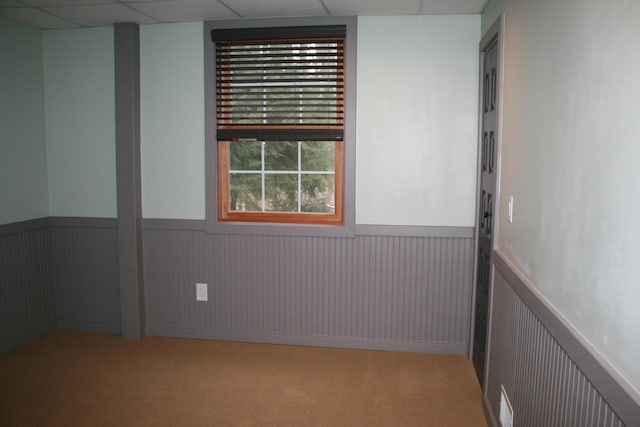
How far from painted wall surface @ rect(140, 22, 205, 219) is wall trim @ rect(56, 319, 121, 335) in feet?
3.34

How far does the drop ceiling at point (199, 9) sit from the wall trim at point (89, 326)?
2.38m

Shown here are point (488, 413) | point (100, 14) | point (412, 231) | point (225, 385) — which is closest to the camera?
point (488, 413)

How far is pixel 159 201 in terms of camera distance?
400 cm

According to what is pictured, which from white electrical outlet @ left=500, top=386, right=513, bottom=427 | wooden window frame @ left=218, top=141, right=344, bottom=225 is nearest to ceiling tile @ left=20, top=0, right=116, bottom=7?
wooden window frame @ left=218, top=141, right=344, bottom=225

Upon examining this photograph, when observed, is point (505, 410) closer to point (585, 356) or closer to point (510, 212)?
point (510, 212)

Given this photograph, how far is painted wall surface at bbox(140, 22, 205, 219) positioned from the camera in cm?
385

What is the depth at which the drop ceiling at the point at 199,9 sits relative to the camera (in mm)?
3281

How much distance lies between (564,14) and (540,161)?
21.6 inches

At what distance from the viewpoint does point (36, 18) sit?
145 inches

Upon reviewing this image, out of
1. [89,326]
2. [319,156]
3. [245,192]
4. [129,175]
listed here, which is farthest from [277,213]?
[89,326]

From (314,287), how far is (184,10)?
218 cm

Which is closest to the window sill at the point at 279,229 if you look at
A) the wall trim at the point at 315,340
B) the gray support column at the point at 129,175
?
the gray support column at the point at 129,175

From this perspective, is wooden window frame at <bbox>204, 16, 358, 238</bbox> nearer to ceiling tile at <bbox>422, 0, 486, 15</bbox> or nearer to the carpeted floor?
ceiling tile at <bbox>422, 0, 486, 15</bbox>

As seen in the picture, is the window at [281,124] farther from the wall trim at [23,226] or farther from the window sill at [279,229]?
the wall trim at [23,226]
